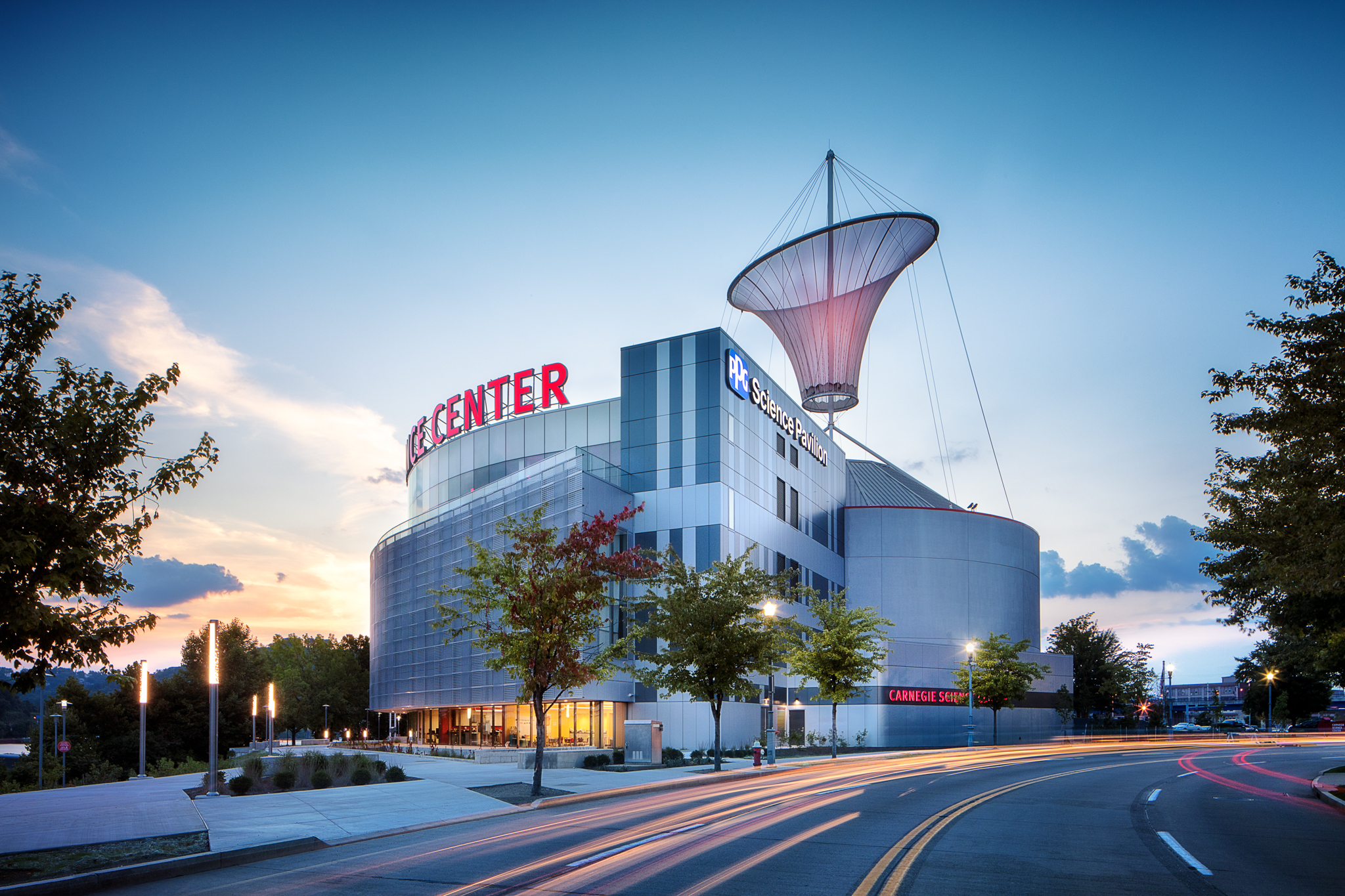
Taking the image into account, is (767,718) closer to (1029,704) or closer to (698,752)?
(698,752)

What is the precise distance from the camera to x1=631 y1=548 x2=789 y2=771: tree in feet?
111

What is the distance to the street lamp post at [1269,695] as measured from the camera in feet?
337

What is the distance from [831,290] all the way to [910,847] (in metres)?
67.3

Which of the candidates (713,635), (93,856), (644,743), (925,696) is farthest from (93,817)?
(925,696)

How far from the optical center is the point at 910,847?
1388 cm

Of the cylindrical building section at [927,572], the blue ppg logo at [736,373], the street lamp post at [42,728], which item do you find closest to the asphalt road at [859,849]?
the street lamp post at [42,728]

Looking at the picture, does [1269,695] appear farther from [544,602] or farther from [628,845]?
[628,845]

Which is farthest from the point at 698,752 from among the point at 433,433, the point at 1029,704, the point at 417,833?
the point at 1029,704

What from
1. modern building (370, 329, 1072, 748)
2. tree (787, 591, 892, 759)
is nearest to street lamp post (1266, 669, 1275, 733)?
modern building (370, 329, 1072, 748)

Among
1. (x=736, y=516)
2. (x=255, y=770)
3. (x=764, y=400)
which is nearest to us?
(x=255, y=770)

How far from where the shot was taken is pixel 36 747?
71.7m

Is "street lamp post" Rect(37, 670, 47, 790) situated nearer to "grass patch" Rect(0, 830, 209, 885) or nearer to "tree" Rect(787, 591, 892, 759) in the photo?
"grass patch" Rect(0, 830, 209, 885)

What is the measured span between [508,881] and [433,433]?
66.8 m

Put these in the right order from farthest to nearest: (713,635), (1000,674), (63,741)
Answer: (1000,674)
(63,741)
(713,635)
